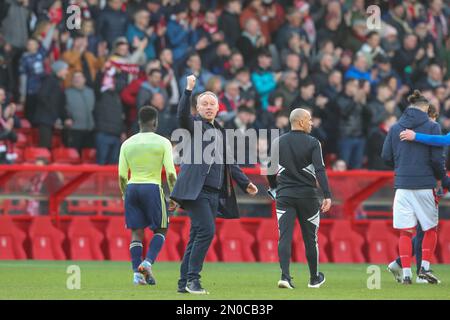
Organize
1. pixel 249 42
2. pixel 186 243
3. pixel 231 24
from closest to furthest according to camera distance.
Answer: pixel 186 243 → pixel 249 42 → pixel 231 24

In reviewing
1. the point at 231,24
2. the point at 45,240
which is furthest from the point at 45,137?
the point at 231,24

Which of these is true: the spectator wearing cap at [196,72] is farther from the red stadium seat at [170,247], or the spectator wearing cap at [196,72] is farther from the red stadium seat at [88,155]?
the red stadium seat at [170,247]

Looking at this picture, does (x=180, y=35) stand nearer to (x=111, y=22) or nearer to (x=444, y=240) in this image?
(x=111, y=22)

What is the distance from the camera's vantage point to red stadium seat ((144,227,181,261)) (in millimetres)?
23406

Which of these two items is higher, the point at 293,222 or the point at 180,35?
the point at 180,35

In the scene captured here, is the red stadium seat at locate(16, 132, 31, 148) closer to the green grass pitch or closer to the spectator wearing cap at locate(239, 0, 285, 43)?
the green grass pitch

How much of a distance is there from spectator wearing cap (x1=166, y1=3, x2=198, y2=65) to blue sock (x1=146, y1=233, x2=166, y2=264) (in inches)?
457

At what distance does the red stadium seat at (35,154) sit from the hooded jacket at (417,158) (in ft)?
31.7

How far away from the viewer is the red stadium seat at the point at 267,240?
2391 cm

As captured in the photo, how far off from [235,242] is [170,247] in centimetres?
116

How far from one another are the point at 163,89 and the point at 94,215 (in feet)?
13.1

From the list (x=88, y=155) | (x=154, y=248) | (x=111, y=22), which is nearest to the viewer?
(x=154, y=248)

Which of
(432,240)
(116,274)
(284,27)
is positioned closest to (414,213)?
(432,240)

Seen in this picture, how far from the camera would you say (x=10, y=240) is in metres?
23.1
